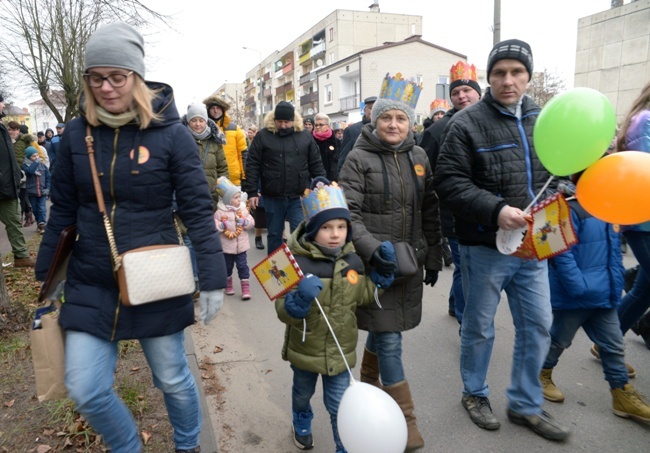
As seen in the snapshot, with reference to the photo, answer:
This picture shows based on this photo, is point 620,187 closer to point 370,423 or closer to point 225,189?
point 370,423

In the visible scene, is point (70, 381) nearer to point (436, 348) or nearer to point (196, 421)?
point (196, 421)

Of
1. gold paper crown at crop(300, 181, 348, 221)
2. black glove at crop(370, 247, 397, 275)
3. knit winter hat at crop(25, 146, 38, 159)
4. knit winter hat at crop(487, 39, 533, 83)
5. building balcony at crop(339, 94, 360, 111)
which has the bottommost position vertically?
black glove at crop(370, 247, 397, 275)

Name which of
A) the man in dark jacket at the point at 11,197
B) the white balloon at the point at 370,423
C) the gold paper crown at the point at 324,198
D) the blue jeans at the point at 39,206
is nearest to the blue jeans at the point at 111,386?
the white balloon at the point at 370,423

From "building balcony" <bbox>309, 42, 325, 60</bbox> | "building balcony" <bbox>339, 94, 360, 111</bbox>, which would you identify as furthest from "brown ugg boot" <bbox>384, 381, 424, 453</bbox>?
"building balcony" <bbox>309, 42, 325, 60</bbox>

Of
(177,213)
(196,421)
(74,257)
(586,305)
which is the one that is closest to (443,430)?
(586,305)

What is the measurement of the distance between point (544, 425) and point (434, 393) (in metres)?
0.80

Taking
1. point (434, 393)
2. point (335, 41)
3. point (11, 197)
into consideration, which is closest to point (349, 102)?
point (335, 41)

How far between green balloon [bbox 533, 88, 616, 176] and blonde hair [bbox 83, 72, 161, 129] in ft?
6.47

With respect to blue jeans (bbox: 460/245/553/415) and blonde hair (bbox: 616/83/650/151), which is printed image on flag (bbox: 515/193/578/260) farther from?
blonde hair (bbox: 616/83/650/151)

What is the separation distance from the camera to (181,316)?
2342mm

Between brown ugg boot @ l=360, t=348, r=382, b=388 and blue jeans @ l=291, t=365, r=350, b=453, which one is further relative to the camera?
brown ugg boot @ l=360, t=348, r=382, b=388

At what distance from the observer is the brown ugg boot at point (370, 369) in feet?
10.7

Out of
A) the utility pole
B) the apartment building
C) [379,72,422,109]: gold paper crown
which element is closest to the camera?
[379,72,422,109]: gold paper crown

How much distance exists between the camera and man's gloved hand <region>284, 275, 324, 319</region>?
2.36m
